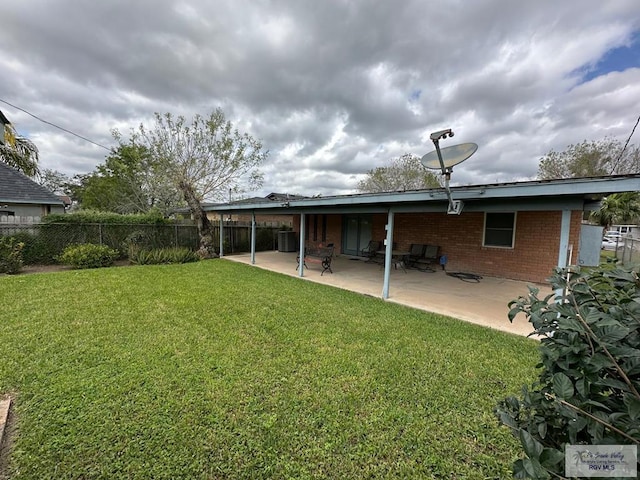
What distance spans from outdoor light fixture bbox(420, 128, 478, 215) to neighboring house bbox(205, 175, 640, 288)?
23cm

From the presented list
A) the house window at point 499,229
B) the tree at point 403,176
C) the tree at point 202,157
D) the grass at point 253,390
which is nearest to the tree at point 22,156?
the tree at point 202,157

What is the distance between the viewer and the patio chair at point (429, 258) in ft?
31.2

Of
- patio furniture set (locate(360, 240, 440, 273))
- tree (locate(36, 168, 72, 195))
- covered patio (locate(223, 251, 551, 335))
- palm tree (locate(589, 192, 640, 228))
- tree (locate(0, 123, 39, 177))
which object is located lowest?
covered patio (locate(223, 251, 551, 335))

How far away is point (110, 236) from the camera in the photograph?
10664mm

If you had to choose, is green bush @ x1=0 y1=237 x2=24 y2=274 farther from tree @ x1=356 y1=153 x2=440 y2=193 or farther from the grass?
tree @ x1=356 y1=153 x2=440 y2=193

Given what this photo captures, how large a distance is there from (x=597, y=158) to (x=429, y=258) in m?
19.4

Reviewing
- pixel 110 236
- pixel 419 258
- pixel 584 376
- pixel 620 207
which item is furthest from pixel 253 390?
pixel 620 207

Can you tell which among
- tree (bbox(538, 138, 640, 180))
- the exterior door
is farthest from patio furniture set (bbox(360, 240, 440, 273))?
tree (bbox(538, 138, 640, 180))

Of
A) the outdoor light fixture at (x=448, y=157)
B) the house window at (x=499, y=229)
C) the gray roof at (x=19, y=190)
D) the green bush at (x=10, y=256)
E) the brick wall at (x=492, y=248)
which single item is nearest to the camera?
the outdoor light fixture at (x=448, y=157)

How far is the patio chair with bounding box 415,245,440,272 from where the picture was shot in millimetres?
9516

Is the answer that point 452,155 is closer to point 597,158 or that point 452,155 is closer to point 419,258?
point 419,258

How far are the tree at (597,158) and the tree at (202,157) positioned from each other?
20964mm

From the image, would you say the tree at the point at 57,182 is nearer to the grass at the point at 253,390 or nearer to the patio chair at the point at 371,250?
the grass at the point at 253,390

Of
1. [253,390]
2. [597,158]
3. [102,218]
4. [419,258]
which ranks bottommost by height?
[253,390]
